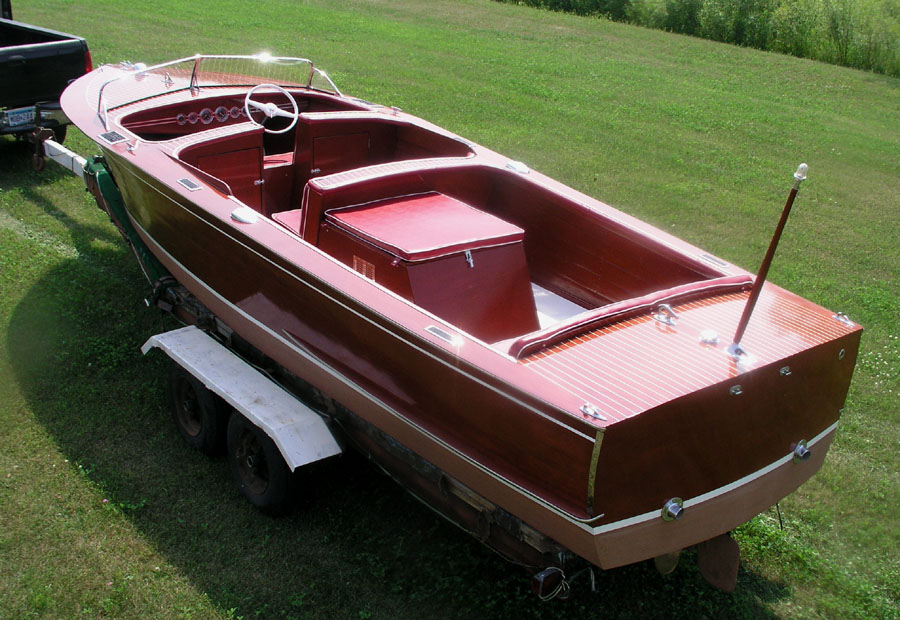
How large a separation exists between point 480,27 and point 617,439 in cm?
1431

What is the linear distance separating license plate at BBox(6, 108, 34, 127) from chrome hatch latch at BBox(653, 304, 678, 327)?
5704 mm

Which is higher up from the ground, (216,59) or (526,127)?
(216,59)

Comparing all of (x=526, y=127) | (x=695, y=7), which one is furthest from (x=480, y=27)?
(x=526, y=127)

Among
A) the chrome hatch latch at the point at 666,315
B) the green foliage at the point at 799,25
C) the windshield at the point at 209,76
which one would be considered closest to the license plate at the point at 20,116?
the windshield at the point at 209,76

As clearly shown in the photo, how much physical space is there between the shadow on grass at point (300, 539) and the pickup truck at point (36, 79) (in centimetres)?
285

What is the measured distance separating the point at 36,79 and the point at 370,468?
4761 mm

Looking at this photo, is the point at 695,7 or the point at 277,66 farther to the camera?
the point at 695,7

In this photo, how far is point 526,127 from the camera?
9656mm

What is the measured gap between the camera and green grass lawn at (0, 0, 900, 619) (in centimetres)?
336

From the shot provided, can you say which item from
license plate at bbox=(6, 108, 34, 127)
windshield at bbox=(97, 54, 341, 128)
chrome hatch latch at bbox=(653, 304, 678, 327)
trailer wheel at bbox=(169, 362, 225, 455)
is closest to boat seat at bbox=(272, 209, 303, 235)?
trailer wheel at bbox=(169, 362, 225, 455)

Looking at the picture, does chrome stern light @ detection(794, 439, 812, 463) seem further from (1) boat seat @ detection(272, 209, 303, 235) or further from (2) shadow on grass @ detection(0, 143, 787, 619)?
(1) boat seat @ detection(272, 209, 303, 235)

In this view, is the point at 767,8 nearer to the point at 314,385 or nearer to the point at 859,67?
the point at 859,67

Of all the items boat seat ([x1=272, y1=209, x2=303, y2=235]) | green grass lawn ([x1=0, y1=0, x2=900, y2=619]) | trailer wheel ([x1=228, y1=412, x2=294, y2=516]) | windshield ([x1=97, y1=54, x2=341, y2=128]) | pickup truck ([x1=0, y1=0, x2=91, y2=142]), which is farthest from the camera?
pickup truck ([x1=0, y1=0, x2=91, y2=142])

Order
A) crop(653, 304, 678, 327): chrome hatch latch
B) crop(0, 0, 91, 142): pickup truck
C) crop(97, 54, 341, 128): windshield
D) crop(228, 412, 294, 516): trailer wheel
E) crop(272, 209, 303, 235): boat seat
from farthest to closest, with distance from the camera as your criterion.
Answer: crop(0, 0, 91, 142): pickup truck
crop(97, 54, 341, 128): windshield
crop(272, 209, 303, 235): boat seat
crop(228, 412, 294, 516): trailer wheel
crop(653, 304, 678, 327): chrome hatch latch
